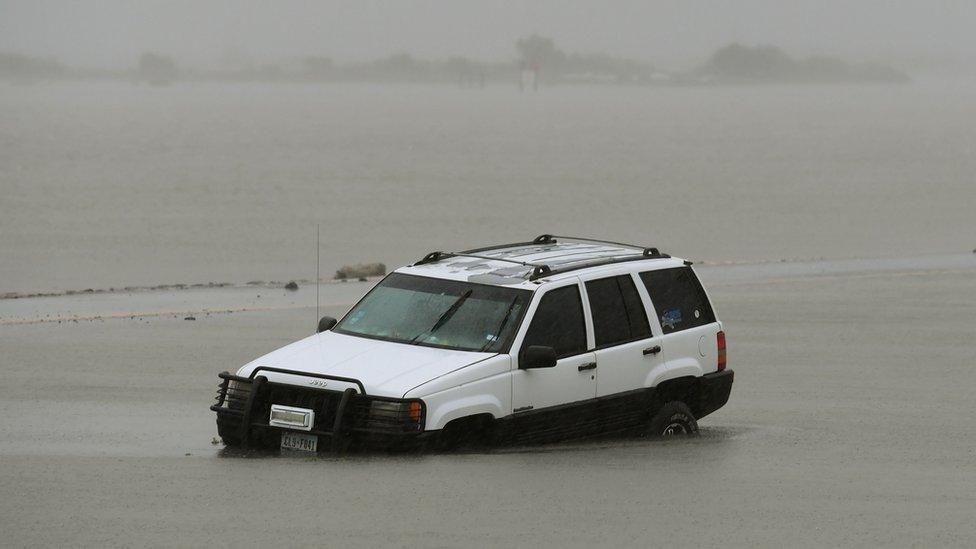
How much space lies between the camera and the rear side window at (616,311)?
37.3 feet

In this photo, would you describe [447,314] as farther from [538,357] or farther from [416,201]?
[416,201]

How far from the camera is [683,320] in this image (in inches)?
474

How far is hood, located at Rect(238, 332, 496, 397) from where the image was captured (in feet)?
33.3

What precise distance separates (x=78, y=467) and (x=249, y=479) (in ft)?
4.27

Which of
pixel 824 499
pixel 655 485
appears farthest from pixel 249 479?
pixel 824 499

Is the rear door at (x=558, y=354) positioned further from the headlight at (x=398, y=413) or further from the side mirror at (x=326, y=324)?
the side mirror at (x=326, y=324)

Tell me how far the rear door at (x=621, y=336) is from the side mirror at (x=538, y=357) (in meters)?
0.72

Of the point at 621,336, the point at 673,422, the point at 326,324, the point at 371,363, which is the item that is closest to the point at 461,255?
the point at 326,324

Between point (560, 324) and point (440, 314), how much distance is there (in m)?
0.87

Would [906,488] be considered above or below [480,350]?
below

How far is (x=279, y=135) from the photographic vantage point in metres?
174

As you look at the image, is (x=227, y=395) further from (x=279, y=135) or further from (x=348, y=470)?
(x=279, y=135)

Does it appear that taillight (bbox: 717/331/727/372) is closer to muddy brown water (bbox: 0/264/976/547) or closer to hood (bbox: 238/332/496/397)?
muddy brown water (bbox: 0/264/976/547)

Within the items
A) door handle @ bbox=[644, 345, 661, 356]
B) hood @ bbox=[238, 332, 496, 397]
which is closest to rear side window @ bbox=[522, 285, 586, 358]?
hood @ bbox=[238, 332, 496, 397]
